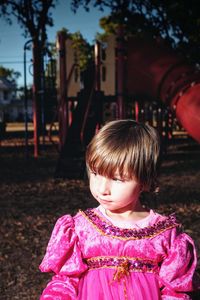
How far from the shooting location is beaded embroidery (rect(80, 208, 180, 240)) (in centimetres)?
181

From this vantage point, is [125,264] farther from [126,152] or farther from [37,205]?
[37,205]

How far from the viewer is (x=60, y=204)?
7164mm

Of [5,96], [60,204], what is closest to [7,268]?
[60,204]

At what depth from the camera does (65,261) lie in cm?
183

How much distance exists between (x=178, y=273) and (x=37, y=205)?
18.2 feet

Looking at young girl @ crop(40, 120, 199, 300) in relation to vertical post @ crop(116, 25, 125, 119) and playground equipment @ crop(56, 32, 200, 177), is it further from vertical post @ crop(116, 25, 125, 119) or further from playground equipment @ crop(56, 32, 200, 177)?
vertical post @ crop(116, 25, 125, 119)

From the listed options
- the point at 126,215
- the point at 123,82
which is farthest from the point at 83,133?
the point at 126,215

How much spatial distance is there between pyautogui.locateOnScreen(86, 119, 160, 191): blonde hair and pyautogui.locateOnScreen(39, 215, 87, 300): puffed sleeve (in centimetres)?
31

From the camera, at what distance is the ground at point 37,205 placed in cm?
429

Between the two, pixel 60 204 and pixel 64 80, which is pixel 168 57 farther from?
pixel 60 204

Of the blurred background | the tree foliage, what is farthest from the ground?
the tree foliage

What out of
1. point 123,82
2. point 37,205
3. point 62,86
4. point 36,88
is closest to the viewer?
point 37,205

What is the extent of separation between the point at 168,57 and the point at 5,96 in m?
79.1

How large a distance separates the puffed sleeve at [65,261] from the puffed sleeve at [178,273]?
342 millimetres
